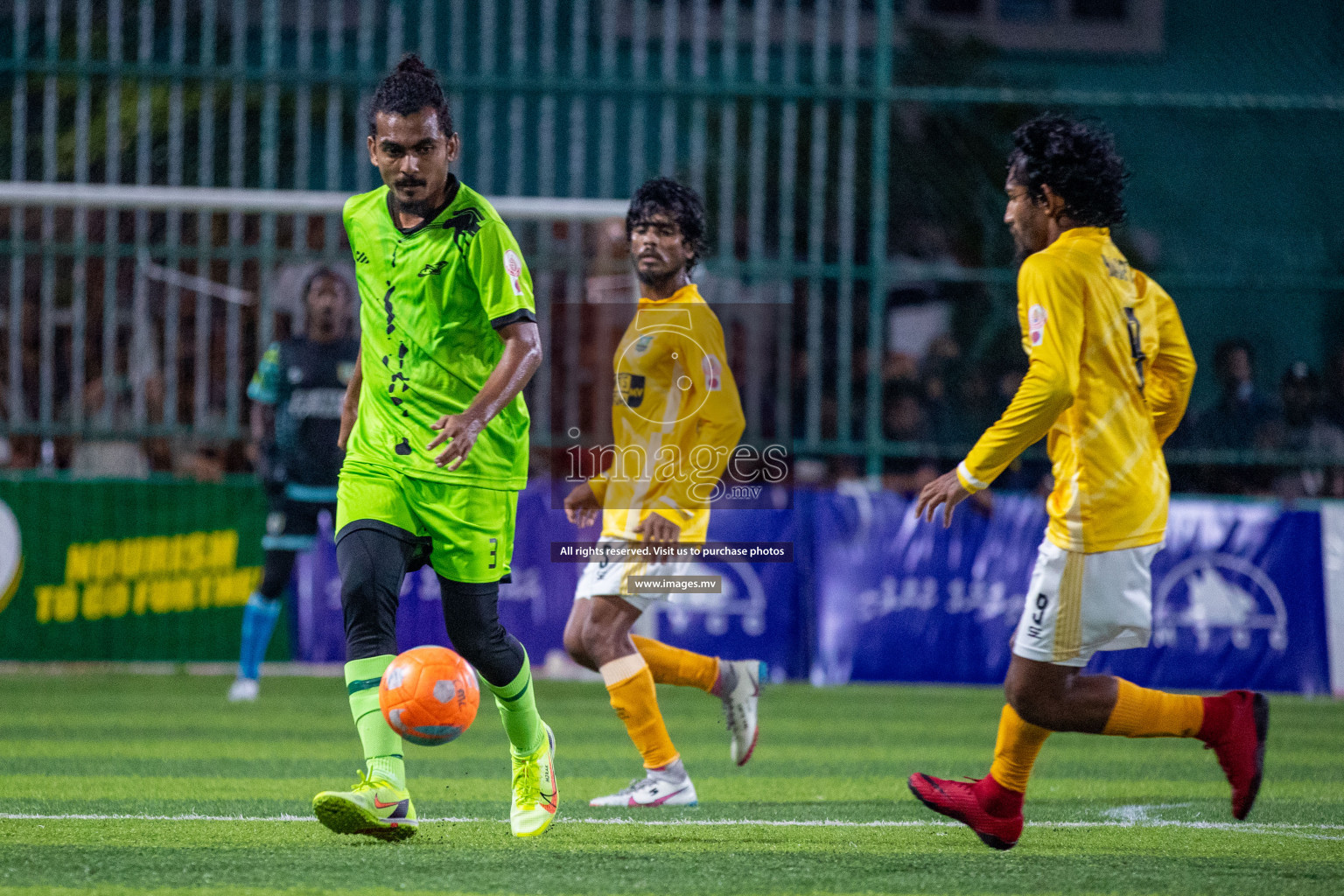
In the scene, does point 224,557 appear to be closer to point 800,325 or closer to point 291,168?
point 291,168

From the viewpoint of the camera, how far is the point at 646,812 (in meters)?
5.97

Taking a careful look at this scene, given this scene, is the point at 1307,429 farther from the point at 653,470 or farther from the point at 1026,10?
the point at 1026,10

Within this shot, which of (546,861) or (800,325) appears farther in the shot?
(800,325)

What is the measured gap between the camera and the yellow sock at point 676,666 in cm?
660

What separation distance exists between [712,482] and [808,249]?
20.6 ft

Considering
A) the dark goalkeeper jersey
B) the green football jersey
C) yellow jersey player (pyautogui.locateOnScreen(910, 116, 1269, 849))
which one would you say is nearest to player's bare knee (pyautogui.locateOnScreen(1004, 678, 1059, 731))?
yellow jersey player (pyautogui.locateOnScreen(910, 116, 1269, 849))

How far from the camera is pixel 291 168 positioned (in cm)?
1305

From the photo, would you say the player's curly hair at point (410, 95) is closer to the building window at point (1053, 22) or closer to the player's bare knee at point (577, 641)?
the player's bare knee at point (577, 641)

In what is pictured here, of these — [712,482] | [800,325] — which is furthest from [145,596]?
[712,482]

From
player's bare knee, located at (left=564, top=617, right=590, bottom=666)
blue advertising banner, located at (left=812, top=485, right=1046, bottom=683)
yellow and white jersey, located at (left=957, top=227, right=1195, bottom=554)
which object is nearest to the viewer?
yellow and white jersey, located at (left=957, top=227, right=1195, bottom=554)

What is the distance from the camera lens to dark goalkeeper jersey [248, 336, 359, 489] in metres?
10.2

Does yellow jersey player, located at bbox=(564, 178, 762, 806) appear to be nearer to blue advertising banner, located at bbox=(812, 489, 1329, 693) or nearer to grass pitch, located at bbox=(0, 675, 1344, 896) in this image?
grass pitch, located at bbox=(0, 675, 1344, 896)

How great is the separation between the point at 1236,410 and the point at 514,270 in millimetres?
8004

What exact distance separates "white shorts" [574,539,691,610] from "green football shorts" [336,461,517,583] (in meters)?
1.07
